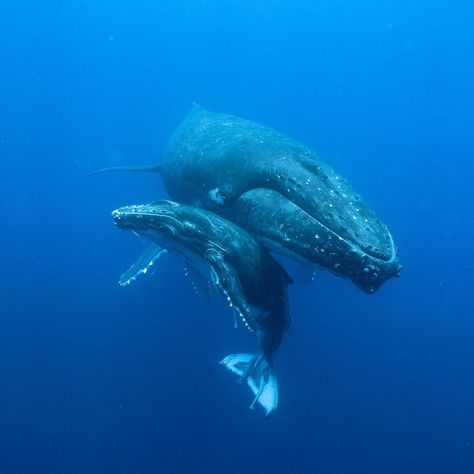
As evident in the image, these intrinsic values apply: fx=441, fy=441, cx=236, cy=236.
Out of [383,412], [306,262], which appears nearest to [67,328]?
[383,412]

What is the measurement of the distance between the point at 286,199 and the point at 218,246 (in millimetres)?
1406

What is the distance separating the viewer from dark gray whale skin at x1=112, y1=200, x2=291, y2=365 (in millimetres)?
5949

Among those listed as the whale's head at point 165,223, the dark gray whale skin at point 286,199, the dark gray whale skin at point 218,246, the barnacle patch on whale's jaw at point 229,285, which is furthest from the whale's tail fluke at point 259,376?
the whale's head at point 165,223

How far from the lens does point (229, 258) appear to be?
6.09 metres

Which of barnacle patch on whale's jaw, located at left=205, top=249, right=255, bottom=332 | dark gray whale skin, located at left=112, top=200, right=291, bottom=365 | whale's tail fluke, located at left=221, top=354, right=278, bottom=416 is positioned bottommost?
whale's tail fluke, located at left=221, top=354, right=278, bottom=416

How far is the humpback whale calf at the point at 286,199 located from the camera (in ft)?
19.0

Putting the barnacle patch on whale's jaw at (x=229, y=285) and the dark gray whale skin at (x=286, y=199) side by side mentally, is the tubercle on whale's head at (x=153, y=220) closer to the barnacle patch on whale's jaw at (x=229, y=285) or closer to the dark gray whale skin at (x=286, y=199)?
the barnacle patch on whale's jaw at (x=229, y=285)

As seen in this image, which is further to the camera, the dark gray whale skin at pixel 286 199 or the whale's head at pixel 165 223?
A: the whale's head at pixel 165 223

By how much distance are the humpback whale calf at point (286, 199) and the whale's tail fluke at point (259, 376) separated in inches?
83.5

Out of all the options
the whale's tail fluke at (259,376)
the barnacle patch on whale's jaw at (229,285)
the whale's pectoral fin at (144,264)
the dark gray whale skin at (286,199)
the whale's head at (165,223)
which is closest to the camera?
the barnacle patch on whale's jaw at (229,285)

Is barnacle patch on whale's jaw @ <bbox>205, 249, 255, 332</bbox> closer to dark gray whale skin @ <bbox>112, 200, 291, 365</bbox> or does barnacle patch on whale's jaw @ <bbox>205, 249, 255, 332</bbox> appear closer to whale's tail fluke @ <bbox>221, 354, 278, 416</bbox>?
dark gray whale skin @ <bbox>112, 200, 291, 365</bbox>

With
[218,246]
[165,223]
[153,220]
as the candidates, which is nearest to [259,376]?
[218,246]

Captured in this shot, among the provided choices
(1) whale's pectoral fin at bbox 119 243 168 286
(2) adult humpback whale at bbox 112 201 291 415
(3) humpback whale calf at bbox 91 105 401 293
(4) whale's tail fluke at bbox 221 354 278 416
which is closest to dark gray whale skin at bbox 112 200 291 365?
(2) adult humpback whale at bbox 112 201 291 415

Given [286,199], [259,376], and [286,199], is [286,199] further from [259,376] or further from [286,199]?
[259,376]
